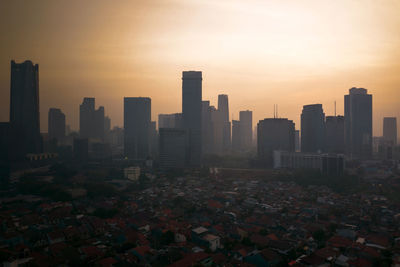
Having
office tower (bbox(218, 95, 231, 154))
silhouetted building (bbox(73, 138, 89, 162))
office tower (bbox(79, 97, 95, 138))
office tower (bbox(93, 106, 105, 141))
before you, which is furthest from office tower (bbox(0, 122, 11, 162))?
office tower (bbox(218, 95, 231, 154))

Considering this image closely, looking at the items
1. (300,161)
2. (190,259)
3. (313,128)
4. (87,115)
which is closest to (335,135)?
(313,128)

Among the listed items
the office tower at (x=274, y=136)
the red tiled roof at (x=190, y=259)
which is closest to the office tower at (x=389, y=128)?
the office tower at (x=274, y=136)

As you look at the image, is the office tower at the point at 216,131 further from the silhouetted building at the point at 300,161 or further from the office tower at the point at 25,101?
the office tower at the point at 25,101

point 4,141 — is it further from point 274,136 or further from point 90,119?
point 274,136

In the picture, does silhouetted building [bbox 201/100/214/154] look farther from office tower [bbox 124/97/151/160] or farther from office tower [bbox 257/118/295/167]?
office tower [bbox 257/118/295/167]

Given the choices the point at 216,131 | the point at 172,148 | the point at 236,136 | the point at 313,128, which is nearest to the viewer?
the point at 172,148
